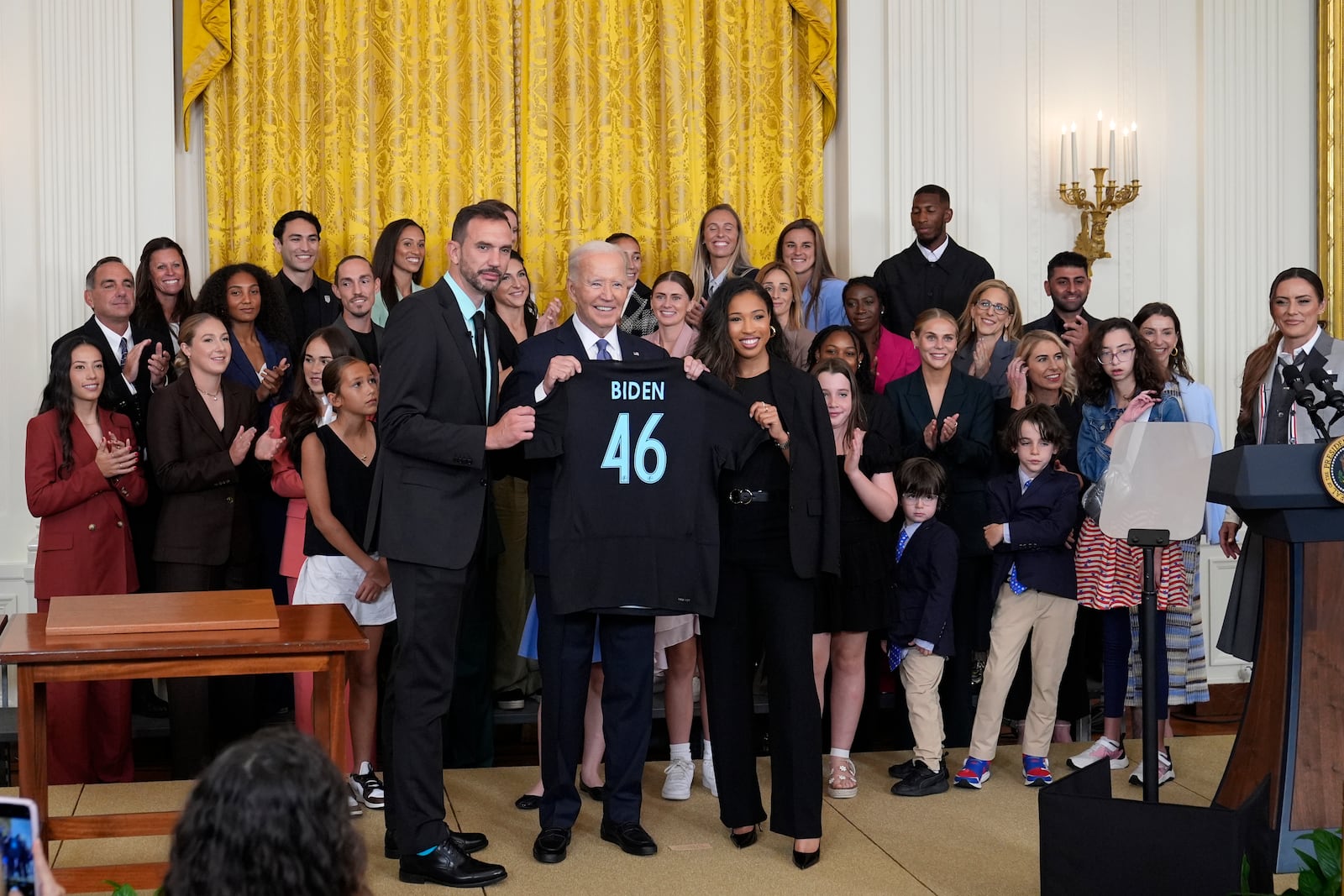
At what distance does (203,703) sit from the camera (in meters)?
5.00

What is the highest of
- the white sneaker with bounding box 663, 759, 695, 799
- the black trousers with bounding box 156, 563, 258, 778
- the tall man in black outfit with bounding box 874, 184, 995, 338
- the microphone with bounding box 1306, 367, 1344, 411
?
the tall man in black outfit with bounding box 874, 184, 995, 338

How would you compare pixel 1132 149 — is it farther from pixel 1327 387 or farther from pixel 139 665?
pixel 139 665

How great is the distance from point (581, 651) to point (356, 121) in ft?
12.1

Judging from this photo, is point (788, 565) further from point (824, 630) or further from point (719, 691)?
point (824, 630)

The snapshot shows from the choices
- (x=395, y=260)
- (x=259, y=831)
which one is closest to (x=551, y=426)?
(x=259, y=831)

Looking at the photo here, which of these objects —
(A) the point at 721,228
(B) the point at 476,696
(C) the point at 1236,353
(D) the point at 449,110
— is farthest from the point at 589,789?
(C) the point at 1236,353

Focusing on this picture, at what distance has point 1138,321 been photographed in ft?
17.4

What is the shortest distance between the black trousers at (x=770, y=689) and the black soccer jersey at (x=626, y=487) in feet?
0.60

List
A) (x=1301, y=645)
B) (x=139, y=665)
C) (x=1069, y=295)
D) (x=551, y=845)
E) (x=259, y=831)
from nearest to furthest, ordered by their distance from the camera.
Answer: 1. (x=259, y=831)
2. (x=139, y=665)
3. (x=1301, y=645)
4. (x=551, y=845)
5. (x=1069, y=295)

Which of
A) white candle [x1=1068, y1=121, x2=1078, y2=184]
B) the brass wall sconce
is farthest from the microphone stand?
white candle [x1=1068, y1=121, x2=1078, y2=184]

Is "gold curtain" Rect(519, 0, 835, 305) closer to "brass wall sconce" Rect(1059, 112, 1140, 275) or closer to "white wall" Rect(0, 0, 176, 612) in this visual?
"brass wall sconce" Rect(1059, 112, 1140, 275)

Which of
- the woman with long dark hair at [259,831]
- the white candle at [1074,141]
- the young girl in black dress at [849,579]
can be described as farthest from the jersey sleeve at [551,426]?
the white candle at [1074,141]

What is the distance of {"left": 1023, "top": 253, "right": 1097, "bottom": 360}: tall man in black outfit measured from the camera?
19.8 feet

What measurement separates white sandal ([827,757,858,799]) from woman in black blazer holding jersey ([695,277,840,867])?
22.2 inches
